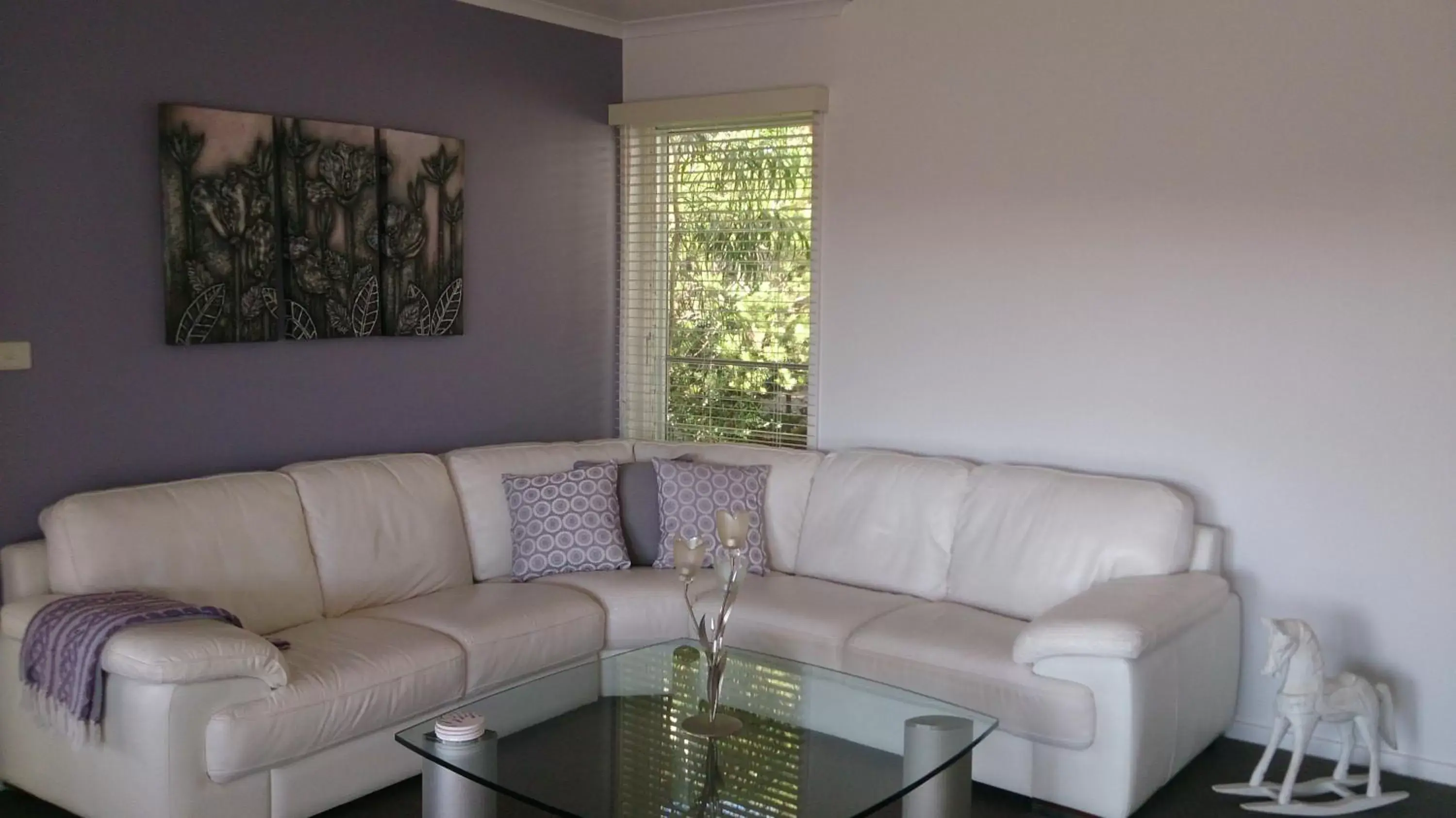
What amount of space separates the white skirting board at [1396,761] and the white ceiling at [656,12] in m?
3.12

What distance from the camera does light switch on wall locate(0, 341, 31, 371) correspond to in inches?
136

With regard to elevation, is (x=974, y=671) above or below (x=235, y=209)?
below

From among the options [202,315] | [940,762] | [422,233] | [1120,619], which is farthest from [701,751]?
[422,233]

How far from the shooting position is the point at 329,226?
14.0ft

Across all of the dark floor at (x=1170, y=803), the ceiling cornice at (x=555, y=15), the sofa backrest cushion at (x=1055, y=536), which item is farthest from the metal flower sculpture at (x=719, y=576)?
the ceiling cornice at (x=555, y=15)

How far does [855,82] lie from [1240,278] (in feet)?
5.45

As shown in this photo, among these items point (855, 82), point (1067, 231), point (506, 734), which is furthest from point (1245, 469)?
point (506, 734)

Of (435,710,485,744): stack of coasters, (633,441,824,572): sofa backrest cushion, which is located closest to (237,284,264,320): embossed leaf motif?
(633,441,824,572): sofa backrest cushion

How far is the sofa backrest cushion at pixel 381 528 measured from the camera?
3945 mm

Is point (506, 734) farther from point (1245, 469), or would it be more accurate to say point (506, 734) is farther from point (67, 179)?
point (1245, 469)

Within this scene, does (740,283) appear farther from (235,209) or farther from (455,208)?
(235,209)

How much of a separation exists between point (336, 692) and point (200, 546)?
67cm

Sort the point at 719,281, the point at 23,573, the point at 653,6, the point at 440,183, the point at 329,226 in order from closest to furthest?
the point at 23,573 < the point at 329,226 < the point at 440,183 < the point at 653,6 < the point at 719,281

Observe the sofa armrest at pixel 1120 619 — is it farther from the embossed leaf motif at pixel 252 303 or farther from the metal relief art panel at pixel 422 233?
the embossed leaf motif at pixel 252 303
